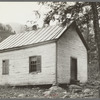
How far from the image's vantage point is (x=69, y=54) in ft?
54.9

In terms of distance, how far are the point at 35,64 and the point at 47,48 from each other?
1.30 meters

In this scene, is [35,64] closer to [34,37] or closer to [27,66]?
[27,66]

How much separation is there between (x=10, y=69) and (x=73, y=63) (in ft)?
12.6

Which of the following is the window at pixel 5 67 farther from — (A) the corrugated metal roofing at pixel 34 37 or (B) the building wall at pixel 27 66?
(A) the corrugated metal roofing at pixel 34 37

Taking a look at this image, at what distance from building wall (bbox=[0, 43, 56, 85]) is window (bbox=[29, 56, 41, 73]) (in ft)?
0.67

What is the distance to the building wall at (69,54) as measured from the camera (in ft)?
51.4

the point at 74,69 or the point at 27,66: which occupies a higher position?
the point at 27,66

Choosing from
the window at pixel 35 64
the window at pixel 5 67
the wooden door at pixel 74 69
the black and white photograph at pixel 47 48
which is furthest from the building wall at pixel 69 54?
the window at pixel 5 67

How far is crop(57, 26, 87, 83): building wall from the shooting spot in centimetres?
1566

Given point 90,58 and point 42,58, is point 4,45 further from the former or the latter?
point 90,58

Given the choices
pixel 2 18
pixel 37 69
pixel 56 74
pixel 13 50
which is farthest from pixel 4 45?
pixel 2 18

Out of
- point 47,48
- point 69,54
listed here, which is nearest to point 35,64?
point 47,48

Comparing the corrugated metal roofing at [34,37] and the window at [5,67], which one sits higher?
the corrugated metal roofing at [34,37]

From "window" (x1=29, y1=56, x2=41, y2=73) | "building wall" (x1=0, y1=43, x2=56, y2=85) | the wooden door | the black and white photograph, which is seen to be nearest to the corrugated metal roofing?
the black and white photograph
